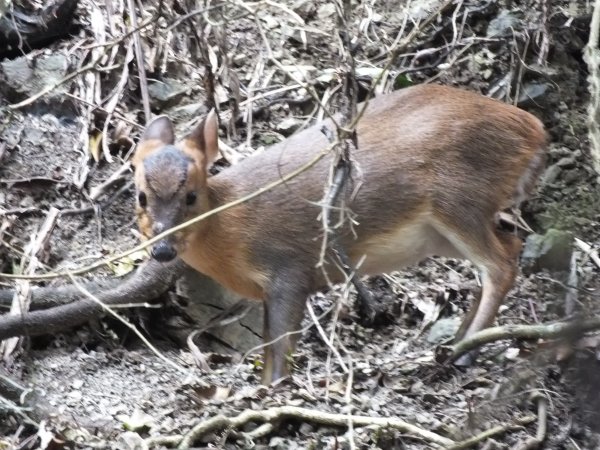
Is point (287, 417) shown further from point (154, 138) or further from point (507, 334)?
point (154, 138)

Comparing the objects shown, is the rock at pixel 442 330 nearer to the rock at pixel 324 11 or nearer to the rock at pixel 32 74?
the rock at pixel 324 11

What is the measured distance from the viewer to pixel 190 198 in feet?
20.7

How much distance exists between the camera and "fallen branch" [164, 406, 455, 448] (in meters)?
4.95

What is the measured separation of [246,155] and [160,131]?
42.9 inches

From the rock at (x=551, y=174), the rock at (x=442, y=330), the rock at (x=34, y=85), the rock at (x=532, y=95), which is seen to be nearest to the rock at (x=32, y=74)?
the rock at (x=34, y=85)

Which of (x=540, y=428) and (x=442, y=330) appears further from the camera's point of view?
(x=442, y=330)

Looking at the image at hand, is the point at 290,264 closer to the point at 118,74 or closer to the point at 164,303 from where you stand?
the point at 164,303

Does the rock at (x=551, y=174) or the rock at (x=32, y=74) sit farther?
the rock at (x=32, y=74)

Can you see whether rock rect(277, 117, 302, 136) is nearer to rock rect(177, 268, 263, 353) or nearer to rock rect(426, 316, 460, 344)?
rock rect(177, 268, 263, 353)

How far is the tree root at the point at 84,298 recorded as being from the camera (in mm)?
6320

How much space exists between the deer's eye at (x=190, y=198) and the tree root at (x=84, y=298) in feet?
1.91

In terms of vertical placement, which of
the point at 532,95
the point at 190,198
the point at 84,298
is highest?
the point at 190,198

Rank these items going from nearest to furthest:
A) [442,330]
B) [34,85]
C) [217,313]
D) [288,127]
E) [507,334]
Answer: [507,334], [442,330], [217,313], [34,85], [288,127]

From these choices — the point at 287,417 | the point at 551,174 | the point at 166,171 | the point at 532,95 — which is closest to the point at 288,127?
the point at 532,95
